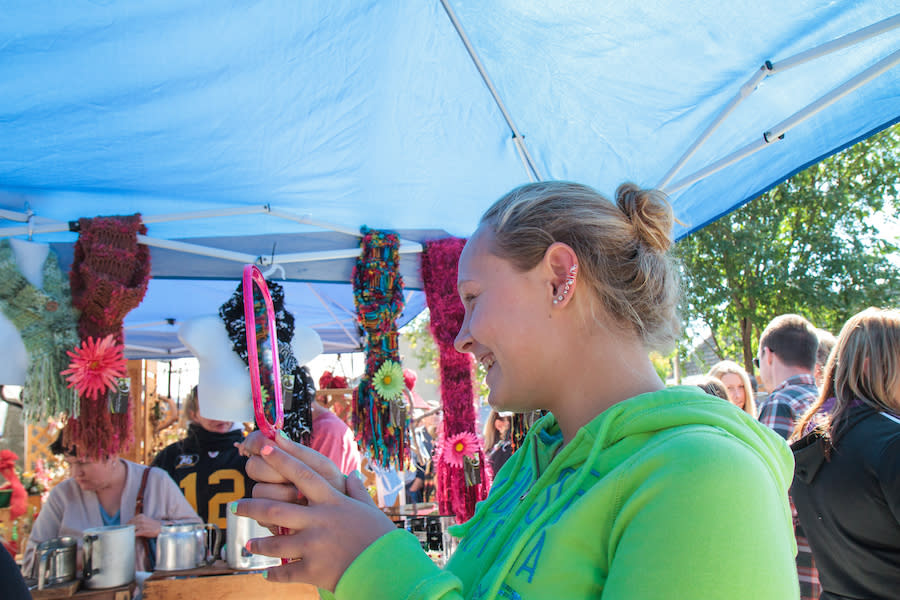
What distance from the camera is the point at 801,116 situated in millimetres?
2137

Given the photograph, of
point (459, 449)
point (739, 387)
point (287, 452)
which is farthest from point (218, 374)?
point (739, 387)

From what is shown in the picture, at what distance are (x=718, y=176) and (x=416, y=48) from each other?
1493mm

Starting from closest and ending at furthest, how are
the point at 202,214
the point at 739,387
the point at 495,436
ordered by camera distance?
the point at 202,214
the point at 739,387
the point at 495,436

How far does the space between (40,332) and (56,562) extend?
2.81ft

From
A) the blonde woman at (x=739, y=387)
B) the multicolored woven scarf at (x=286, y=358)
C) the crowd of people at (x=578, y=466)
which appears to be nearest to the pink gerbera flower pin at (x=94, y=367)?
the multicolored woven scarf at (x=286, y=358)

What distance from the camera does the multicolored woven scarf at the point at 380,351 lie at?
295cm

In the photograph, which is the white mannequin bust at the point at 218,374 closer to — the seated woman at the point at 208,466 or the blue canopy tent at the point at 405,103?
the blue canopy tent at the point at 405,103

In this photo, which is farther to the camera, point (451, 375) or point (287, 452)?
point (451, 375)

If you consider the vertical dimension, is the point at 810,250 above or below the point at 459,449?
above

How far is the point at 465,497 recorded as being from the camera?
2.97 meters

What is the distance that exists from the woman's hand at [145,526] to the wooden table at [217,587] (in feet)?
2.10

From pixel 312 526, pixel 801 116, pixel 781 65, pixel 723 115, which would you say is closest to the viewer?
pixel 312 526

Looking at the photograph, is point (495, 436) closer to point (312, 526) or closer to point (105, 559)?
point (105, 559)

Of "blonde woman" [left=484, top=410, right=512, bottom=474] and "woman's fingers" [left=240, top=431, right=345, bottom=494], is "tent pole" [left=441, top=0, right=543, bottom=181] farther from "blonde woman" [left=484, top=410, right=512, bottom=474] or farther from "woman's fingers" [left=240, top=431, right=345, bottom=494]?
"blonde woman" [left=484, top=410, right=512, bottom=474]
